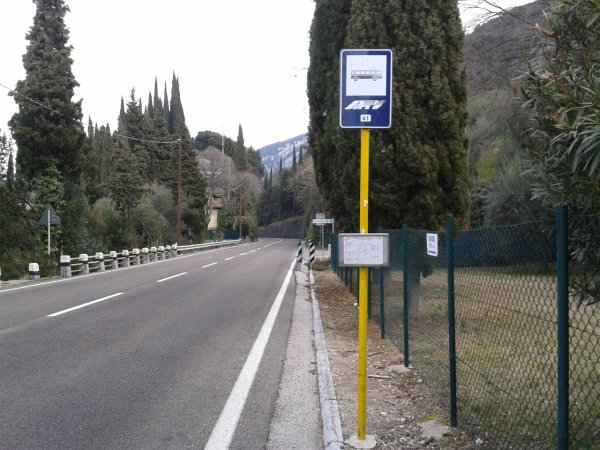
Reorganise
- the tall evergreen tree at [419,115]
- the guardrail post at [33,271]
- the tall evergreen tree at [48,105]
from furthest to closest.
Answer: the tall evergreen tree at [48,105]
the guardrail post at [33,271]
the tall evergreen tree at [419,115]

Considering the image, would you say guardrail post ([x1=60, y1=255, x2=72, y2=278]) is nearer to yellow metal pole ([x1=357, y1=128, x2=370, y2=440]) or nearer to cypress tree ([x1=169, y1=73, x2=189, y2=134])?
yellow metal pole ([x1=357, y1=128, x2=370, y2=440])

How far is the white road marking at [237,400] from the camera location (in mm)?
4664

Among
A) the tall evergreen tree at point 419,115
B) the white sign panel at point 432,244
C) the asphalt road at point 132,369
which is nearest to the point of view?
the asphalt road at point 132,369

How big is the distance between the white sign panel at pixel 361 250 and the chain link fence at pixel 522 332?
2.34 feet

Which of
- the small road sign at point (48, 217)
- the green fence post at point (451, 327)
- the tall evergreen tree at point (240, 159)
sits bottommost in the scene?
the green fence post at point (451, 327)

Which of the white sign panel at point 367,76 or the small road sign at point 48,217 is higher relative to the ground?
the white sign panel at point 367,76

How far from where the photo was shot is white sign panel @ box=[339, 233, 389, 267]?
4.60 metres

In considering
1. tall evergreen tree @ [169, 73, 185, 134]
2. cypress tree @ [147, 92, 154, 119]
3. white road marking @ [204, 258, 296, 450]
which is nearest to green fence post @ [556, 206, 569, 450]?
white road marking @ [204, 258, 296, 450]

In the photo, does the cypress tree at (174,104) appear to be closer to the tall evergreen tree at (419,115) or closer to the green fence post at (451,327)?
the tall evergreen tree at (419,115)

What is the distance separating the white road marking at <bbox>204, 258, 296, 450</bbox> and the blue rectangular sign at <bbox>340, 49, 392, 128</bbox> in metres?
2.72

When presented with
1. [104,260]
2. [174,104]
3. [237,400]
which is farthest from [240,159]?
[237,400]

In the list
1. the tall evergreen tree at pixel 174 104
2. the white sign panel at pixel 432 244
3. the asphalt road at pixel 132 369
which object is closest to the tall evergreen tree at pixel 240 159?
the tall evergreen tree at pixel 174 104

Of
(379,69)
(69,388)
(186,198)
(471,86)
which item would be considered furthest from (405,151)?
(186,198)

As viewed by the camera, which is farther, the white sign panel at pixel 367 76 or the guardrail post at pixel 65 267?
the guardrail post at pixel 65 267
